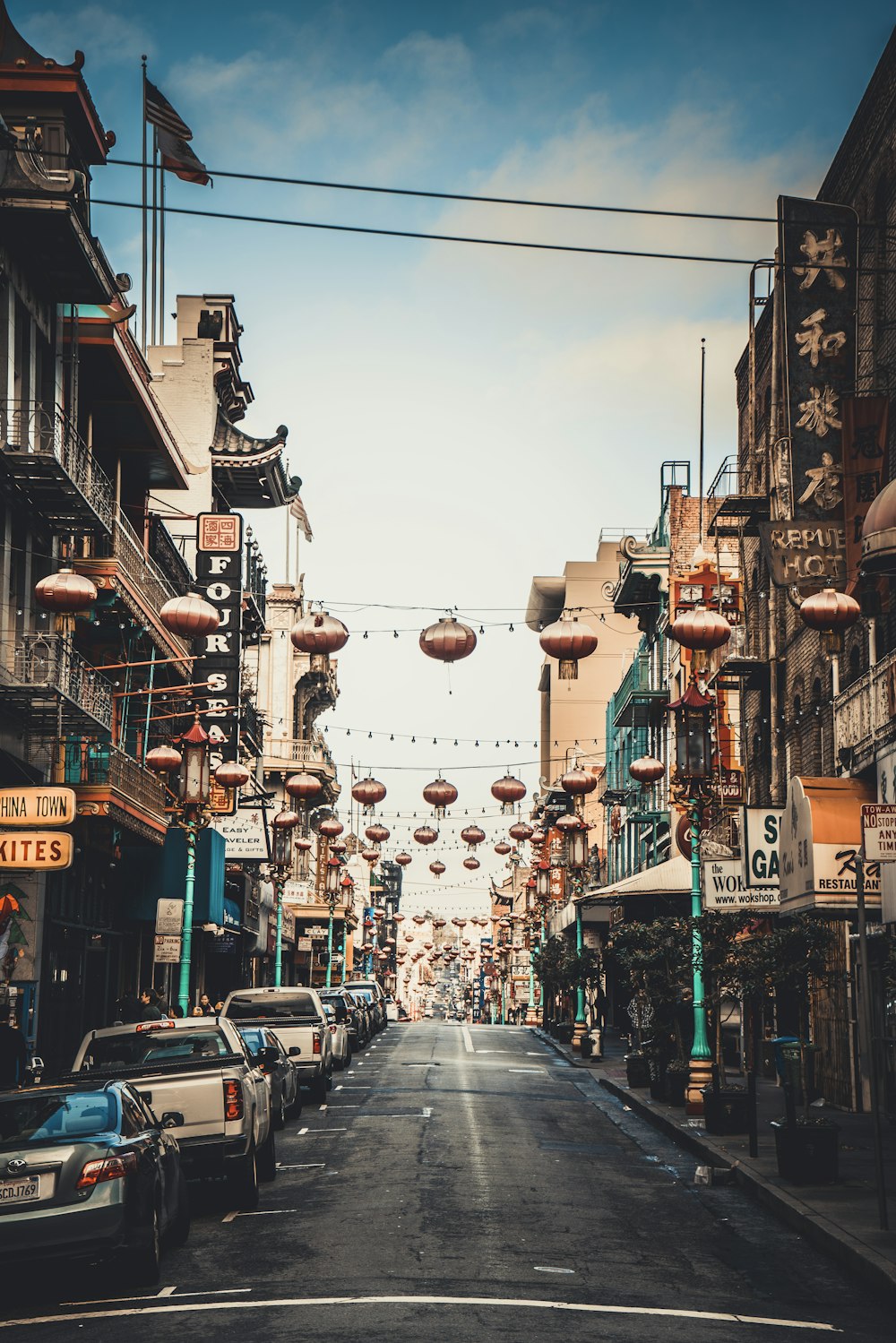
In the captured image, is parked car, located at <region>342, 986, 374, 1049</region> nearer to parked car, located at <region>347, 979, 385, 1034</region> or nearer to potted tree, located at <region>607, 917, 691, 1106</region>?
parked car, located at <region>347, 979, 385, 1034</region>

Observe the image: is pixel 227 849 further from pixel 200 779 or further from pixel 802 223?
pixel 802 223

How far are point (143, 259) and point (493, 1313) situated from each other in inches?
1224

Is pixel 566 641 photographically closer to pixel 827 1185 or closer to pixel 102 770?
pixel 827 1185

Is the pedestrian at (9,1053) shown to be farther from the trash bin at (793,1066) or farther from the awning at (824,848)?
the awning at (824,848)

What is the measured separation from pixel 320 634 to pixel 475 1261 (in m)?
11.5

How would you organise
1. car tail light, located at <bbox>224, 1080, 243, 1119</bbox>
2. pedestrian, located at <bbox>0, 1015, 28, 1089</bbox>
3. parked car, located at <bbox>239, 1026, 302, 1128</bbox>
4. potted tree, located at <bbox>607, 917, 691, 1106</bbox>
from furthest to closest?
potted tree, located at <bbox>607, 917, 691, 1106</bbox>, parked car, located at <bbox>239, 1026, 302, 1128</bbox>, pedestrian, located at <bbox>0, 1015, 28, 1089</bbox>, car tail light, located at <bbox>224, 1080, 243, 1119</bbox>

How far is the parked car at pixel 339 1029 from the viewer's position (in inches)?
1492

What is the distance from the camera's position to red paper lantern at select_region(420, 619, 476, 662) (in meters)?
21.6

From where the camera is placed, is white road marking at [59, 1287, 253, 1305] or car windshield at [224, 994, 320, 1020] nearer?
white road marking at [59, 1287, 253, 1305]

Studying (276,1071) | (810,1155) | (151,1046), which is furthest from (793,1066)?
(276,1071)

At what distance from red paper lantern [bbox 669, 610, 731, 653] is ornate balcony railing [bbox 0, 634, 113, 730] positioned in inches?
369

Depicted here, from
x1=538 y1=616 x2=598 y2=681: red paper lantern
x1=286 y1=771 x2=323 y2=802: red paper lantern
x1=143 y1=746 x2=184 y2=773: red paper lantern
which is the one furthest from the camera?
x1=286 y1=771 x2=323 y2=802: red paper lantern

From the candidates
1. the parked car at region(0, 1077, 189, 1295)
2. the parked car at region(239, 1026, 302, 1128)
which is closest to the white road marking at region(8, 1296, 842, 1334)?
the parked car at region(0, 1077, 189, 1295)

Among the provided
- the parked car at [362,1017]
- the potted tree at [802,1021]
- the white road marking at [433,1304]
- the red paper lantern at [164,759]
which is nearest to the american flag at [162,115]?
the red paper lantern at [164,759]
